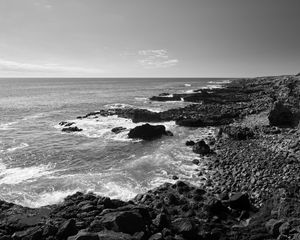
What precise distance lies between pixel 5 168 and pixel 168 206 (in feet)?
59.9

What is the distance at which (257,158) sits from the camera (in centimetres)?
2381

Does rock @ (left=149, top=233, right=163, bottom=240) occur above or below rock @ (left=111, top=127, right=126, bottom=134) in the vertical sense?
below

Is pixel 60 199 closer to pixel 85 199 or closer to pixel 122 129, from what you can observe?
pixel 85 199

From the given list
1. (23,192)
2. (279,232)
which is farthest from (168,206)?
(23,192)

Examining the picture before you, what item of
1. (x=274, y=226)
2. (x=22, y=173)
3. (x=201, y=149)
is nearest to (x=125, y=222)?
(x=274, y=226)

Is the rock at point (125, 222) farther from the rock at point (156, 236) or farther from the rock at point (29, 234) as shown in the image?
the rock at point (29, 234)

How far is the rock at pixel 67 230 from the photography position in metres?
13.0

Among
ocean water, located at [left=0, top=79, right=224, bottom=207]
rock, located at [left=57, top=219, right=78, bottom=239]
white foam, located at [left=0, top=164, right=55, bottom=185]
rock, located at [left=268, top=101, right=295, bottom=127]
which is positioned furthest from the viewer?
rock, located at [left=268, top=101, right=295, bottom=127]

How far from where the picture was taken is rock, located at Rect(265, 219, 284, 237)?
43.0 ft

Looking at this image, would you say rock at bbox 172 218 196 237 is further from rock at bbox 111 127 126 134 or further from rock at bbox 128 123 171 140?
rock at bbox 111 127 126 134

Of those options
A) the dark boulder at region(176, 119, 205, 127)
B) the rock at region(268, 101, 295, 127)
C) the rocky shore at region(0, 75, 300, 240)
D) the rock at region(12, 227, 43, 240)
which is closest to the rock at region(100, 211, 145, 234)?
the rocky shore at region(0, 75, 300, 240)

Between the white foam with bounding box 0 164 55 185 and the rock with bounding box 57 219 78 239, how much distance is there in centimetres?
1212

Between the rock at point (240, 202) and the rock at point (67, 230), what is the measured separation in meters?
9.73

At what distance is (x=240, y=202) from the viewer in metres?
16.8
